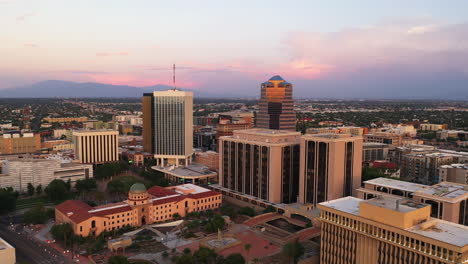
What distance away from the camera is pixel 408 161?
4761 inches

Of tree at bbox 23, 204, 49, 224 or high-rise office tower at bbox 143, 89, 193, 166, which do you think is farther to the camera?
high-rise office tower at bbox 143, 89, 193, 166

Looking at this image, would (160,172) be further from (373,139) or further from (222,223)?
(373,139)

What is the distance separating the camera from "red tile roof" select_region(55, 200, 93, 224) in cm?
7350

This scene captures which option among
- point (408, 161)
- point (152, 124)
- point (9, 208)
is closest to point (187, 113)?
point (152, 124)

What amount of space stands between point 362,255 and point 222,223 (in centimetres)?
3102

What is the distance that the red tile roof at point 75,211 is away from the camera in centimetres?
7350

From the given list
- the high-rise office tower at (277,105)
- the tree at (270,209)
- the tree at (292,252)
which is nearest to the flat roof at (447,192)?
the tree at (292,252)

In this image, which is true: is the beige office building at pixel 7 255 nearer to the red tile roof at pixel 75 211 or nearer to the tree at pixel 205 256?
the red tile roof at pixel 75 211

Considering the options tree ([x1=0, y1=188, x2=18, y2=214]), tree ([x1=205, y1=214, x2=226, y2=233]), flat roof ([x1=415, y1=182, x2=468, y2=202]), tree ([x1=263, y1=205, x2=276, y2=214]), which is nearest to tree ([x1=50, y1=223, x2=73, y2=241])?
tree ([x1=0, y1=188, x2=18, y2=214])

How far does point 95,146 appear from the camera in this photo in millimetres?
136625

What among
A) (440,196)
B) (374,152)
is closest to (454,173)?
(440,196)

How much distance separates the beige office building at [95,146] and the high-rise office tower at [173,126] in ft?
54.1

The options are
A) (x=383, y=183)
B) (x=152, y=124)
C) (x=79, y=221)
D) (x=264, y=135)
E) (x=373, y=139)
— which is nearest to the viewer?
(x=79, y=221)

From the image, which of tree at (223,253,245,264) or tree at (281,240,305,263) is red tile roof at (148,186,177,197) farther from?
tree at (281,240,305,263)
